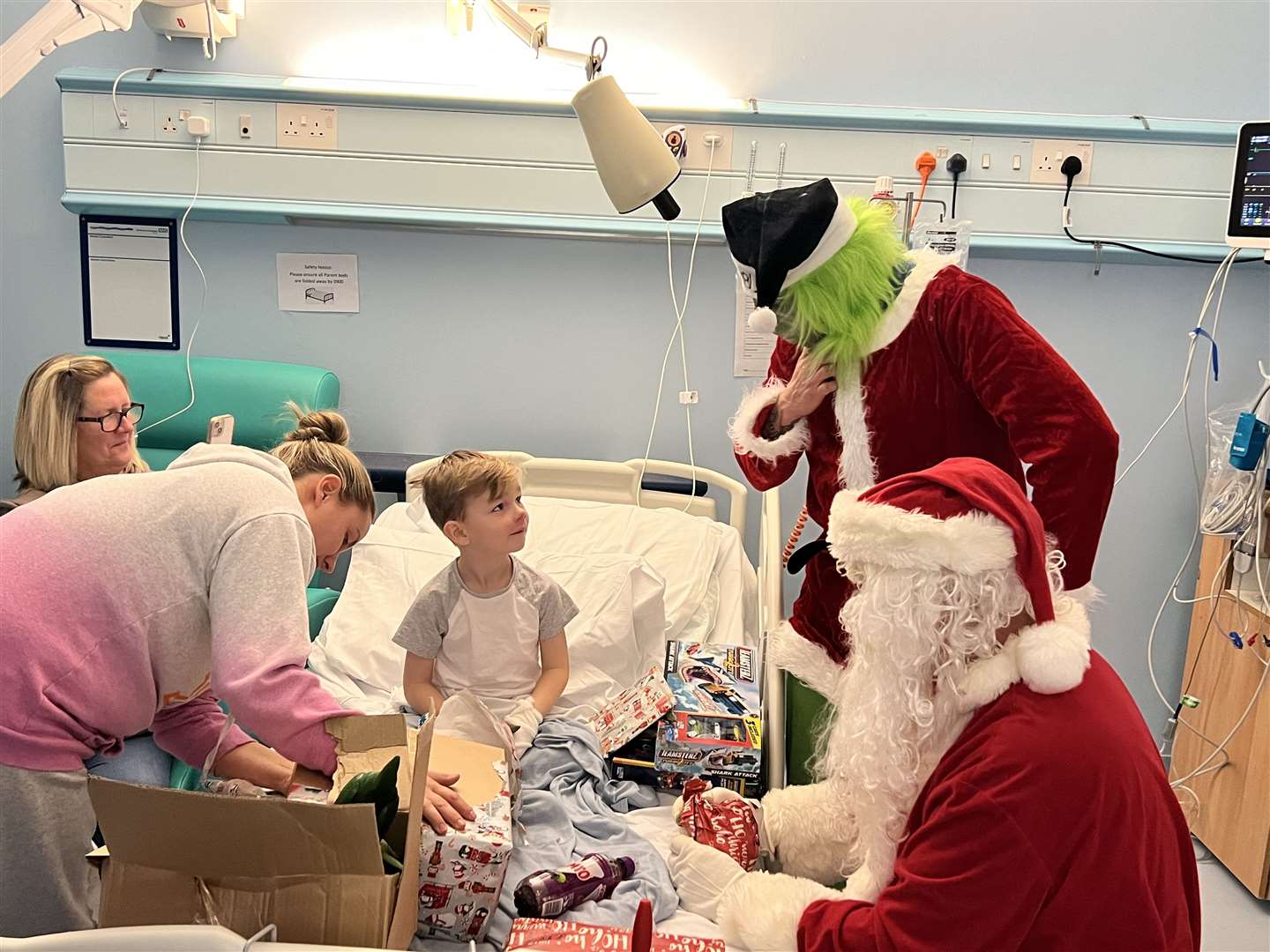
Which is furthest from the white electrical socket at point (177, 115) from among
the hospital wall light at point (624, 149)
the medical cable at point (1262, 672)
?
the medical cable at point (1262, 672)

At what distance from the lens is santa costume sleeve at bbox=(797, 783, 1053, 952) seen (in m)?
1.23

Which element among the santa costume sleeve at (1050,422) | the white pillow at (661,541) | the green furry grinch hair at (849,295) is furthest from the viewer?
the white pillow at (661,541)

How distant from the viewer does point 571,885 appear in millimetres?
1540

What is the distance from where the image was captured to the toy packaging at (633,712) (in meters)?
1.96

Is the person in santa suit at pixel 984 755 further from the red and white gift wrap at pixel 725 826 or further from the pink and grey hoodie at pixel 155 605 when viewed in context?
the pink and grey hoodie at pixel 155 605

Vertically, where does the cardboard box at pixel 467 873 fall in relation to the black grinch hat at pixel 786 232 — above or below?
below

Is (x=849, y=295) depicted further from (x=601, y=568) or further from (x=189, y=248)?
(x=189, y=248)

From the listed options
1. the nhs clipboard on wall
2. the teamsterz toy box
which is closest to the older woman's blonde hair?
the nhs clipboard on wall

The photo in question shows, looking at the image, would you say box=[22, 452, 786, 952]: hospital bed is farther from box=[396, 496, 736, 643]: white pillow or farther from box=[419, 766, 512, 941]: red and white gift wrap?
box=[419, 766, 512, 941]: red and white gift wrap

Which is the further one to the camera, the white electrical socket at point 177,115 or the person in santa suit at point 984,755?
the white electrical socket at point 177,115

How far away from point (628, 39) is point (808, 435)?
5.58 ft

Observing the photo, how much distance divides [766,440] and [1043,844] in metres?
0.98

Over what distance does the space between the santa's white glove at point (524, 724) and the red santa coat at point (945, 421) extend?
559 millimetres

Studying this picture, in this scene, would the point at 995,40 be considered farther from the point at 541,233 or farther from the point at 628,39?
the point at 541,233
